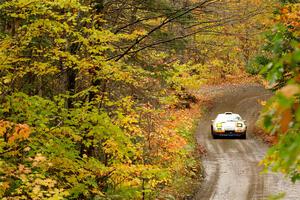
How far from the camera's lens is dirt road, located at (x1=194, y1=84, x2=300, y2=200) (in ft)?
53.1

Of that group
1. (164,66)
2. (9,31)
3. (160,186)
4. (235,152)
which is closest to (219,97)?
(235,152)

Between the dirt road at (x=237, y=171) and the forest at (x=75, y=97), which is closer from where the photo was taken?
the forest at (x=75, y=97)

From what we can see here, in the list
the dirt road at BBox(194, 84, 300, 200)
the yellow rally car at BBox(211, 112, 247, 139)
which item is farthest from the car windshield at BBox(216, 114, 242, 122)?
the dirt road at BBox(194, 84, 300, 200)

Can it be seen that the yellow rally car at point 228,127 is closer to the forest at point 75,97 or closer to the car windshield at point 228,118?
the car windshield at point 228,118

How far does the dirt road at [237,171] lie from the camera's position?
1619 cm

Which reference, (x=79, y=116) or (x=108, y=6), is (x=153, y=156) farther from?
(x=79, y=116)

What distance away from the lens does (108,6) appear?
12070mm

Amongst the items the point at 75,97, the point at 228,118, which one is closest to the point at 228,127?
the point at 228,118

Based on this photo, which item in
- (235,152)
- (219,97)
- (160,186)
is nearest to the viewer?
(160,186)

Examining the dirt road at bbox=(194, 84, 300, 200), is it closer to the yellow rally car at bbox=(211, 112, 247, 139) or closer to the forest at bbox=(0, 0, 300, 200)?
the yellow rally car at bbox=(211, 112, 247, 139)

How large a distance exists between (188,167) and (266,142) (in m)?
9.03

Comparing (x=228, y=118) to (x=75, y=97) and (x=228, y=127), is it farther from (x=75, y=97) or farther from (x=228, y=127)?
(x=75, y=97)

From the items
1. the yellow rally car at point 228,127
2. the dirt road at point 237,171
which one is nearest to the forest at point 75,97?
the dirt road at point 237,171

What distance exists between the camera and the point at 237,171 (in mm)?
19531
